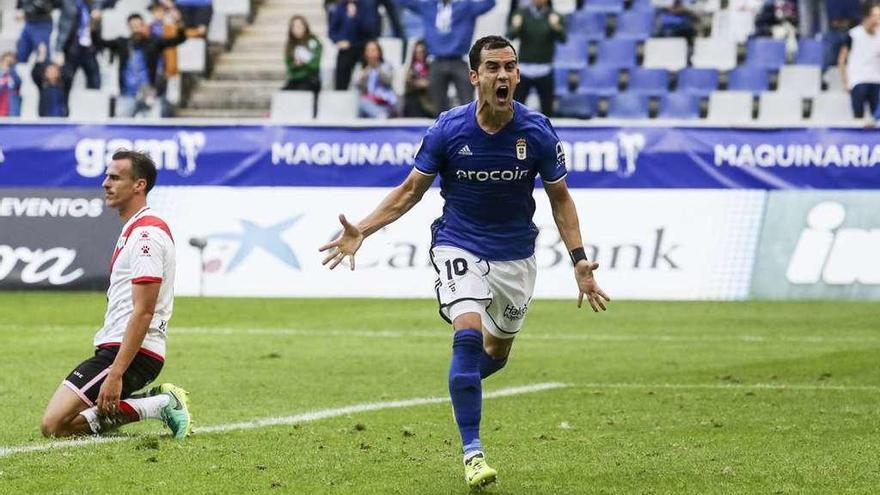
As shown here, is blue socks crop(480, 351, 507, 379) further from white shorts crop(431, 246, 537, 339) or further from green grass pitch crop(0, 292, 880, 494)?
green grass pitch crop(0, 292, 880, 494)

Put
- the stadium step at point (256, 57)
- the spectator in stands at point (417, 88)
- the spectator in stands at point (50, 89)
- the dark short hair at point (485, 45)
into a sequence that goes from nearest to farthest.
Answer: the dark short hair at point (485, 45)
the spectator in stands at point (417, 88)
the spectator in stands at point (50, 89)
the stadium step at point (256, 57)

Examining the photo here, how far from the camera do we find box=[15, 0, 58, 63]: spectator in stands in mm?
29688

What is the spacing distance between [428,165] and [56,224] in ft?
43.2

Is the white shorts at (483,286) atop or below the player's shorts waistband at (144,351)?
atop

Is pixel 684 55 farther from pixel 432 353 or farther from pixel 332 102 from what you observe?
pixel 432 353

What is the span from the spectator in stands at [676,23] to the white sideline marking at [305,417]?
16003 mm

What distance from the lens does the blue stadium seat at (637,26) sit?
93.2 feet

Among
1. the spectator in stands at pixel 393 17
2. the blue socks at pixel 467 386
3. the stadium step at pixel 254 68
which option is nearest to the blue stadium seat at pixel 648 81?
the spectator in stands at pixel 393 17

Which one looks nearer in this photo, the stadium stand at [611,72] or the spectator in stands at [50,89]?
the stadium stand at [611,72]

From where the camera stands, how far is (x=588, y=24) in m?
28.6

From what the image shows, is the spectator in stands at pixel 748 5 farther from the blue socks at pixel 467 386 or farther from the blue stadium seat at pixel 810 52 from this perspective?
the blue socks at pixel 467 386

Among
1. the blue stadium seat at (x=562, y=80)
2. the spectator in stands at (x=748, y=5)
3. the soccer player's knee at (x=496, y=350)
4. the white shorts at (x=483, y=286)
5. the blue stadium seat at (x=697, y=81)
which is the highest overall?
the white shorts at (x=483, y=286)

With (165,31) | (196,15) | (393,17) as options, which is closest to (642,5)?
(393,17)

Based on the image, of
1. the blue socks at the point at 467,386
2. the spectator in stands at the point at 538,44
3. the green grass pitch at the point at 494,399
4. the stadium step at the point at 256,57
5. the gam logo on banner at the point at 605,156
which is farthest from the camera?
the stadium step at the point at 256,57
